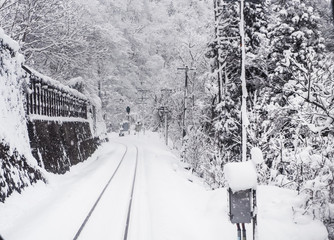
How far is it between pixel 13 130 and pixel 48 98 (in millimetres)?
5222

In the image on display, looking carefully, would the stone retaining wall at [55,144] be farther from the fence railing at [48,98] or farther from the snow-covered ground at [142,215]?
the snow-covered ground at [142,215]

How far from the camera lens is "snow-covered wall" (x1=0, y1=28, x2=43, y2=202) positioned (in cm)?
1051

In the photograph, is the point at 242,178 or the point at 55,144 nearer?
the point at 242,178

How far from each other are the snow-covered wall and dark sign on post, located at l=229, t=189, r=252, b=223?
663 cm

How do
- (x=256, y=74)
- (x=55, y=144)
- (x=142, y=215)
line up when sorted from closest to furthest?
1. (x=142, y=215)
2. (x=55, y=144)
3. (x=256, y=74)

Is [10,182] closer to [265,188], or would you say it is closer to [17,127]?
[17,127]

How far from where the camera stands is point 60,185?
14648 millimetres

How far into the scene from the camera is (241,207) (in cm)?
664

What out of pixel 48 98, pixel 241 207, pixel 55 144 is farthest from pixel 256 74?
pixel 241 207

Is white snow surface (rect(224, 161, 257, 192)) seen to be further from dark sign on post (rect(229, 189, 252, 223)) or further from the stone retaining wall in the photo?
the stone retaining wall

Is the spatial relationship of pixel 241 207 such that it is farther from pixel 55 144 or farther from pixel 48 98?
pixel 48 98

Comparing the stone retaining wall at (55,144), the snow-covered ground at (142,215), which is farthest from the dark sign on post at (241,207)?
the stone retaining wall at (55,144)

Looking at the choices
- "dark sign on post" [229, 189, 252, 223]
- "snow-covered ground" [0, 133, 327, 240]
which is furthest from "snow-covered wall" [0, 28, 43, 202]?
"dark sign on post" [229, 189, 252, 223]

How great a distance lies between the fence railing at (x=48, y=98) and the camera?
47.8ft
